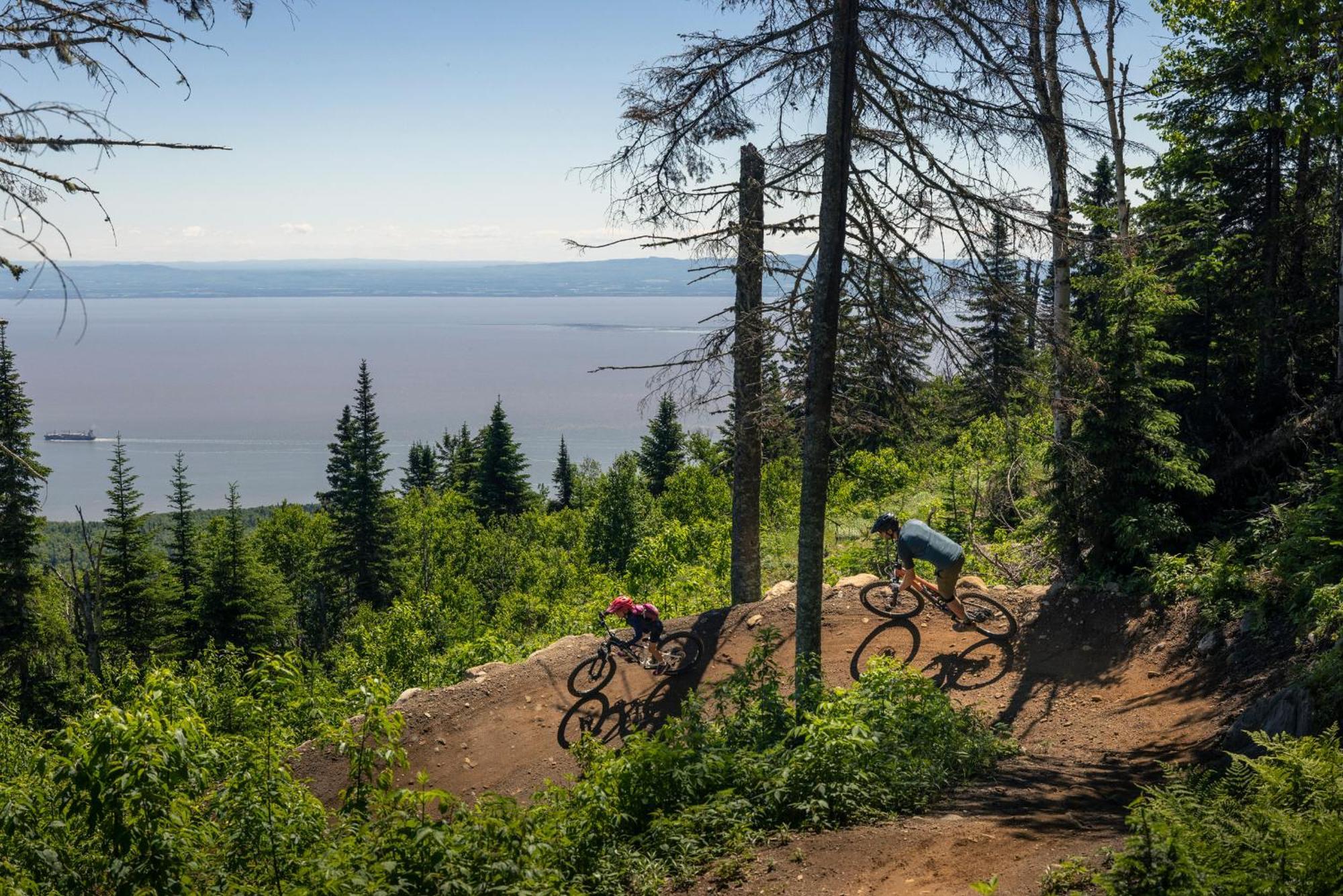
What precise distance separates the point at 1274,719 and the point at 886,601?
548 centimetres

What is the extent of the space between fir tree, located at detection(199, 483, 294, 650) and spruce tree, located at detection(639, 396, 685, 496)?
95.1 feet

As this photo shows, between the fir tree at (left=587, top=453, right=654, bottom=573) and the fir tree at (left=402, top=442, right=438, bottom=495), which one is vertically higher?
the fir tree at (left=587, top=453, right=654, bottom=573)

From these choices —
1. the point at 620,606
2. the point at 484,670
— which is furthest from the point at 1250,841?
the point at 484,670

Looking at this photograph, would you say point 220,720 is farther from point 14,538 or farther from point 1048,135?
point 14,538

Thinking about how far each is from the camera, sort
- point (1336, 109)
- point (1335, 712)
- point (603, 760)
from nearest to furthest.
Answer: point (1335, 712) → point (1336, 109) → point (603, 760)

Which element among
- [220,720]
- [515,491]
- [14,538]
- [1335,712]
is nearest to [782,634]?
[1335,712]

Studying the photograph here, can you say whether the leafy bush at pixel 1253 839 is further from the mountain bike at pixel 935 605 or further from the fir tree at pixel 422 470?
the fir tree at pixel 422 470

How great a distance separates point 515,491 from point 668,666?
1993 inches

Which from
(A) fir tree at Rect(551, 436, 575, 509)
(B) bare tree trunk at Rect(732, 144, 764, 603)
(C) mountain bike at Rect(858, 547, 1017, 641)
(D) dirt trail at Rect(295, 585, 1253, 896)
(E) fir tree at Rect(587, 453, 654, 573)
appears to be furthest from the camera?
(A) fir tree at Rect(551, 436, 575, 509)

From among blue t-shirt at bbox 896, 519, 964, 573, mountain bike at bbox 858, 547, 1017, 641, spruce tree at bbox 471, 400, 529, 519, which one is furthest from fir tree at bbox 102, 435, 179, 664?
blue t-shirt at bbox 896, 519, 964, 573

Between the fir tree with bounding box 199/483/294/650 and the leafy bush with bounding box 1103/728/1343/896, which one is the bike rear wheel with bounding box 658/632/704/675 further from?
the fir tree with bounding box 199/483/294/650

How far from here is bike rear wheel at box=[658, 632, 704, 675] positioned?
12.0 metres

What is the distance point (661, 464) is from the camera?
63094mm

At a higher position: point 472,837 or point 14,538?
point 472,837
